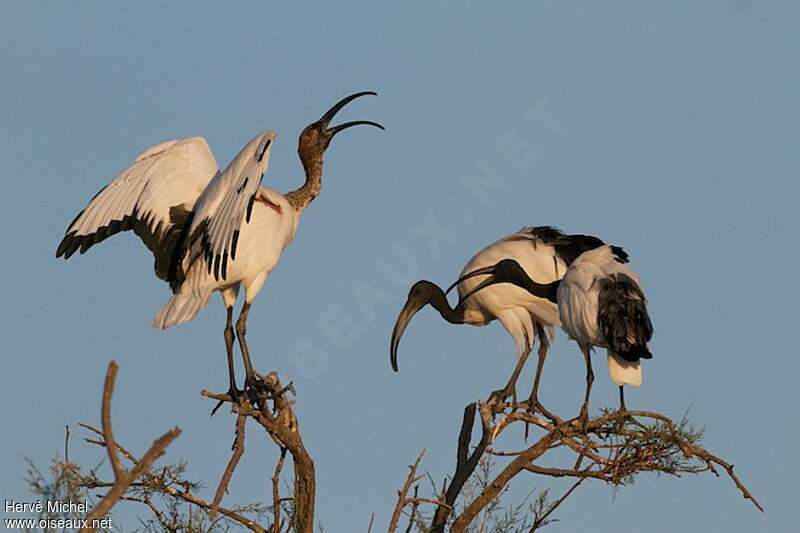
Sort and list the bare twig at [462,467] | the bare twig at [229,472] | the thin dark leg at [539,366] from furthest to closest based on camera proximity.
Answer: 1. the thin dark leg at [539,366]
2. the bare twig at [462,467]
3. the bare twig at [229,472]

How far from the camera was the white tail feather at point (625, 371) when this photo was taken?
8.52 m

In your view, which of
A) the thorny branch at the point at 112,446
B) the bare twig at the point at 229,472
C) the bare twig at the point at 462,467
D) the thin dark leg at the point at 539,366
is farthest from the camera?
the thin dark leg at the point at 539,366

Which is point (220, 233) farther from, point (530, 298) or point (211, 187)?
point (530, 298)

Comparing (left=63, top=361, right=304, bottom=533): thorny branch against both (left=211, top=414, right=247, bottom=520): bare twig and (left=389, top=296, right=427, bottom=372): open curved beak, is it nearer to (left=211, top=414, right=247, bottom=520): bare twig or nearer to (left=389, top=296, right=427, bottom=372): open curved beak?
(left=211, top=414, right=247, bottom=520): bare twig

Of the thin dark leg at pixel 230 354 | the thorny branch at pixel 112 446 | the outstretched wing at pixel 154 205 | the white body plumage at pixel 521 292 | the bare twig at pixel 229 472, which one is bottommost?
the thorny branch at pixel 112 446

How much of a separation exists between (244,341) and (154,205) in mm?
969

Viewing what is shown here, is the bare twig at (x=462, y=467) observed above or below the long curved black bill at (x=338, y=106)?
below

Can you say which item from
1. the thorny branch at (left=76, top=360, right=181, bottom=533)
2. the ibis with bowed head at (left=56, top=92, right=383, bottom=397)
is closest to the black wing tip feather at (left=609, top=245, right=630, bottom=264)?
the ibis with bowed head at (left=56, top=92, right=383, bottom=397)

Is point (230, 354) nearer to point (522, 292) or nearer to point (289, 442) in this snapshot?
point (289, 442)

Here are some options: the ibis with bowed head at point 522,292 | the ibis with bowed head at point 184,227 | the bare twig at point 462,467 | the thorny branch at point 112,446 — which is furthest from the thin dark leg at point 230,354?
the thorny branch at point 112,446

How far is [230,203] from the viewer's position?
7.37 m

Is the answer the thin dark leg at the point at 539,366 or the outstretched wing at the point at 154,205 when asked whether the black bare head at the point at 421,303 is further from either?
the outstretched wing at the point at 154,205

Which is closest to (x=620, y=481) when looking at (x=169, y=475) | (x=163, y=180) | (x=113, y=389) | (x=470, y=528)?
(x=470, y=528)

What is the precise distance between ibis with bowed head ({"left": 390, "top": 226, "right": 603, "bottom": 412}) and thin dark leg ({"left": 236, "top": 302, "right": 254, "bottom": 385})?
2.60 meters
